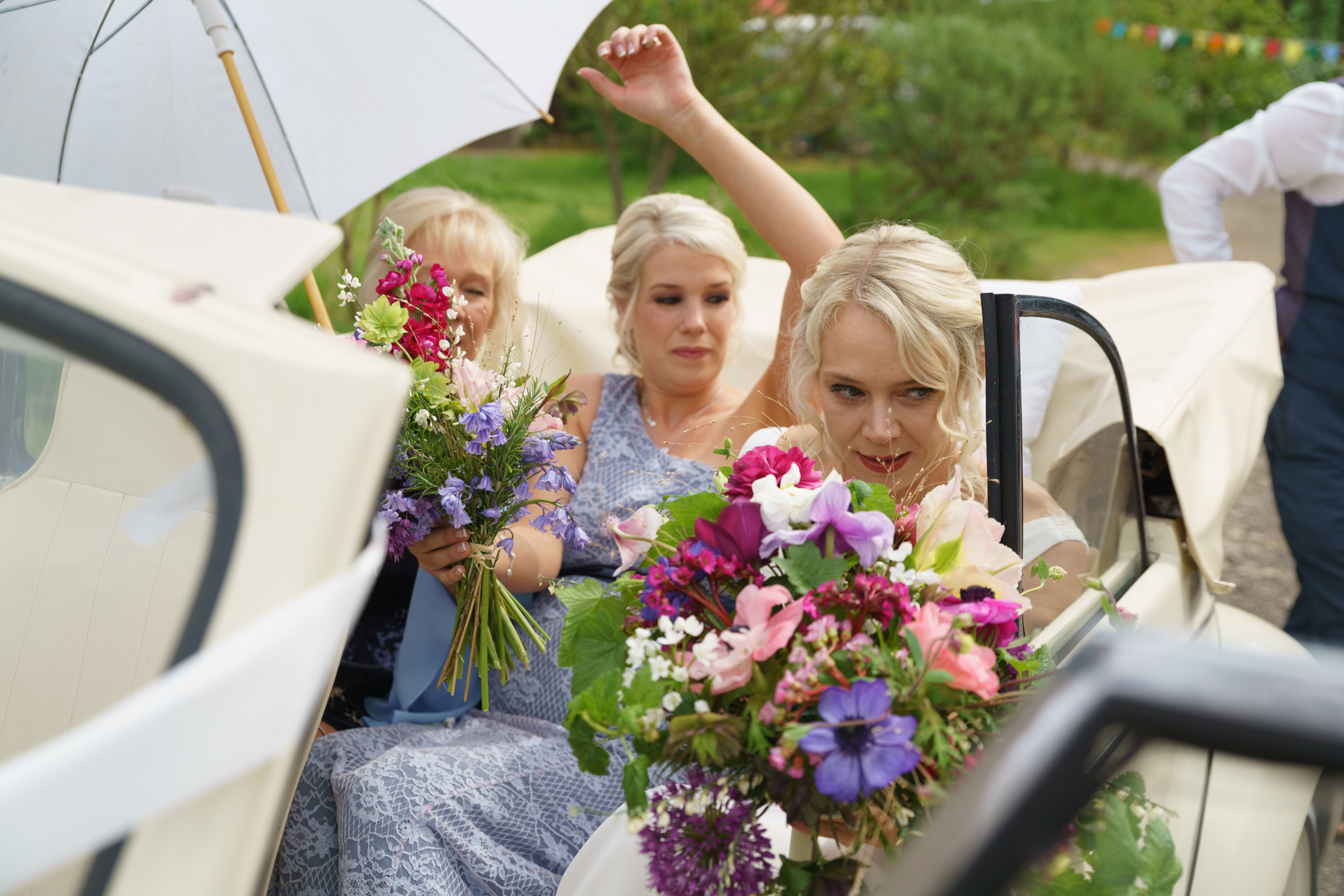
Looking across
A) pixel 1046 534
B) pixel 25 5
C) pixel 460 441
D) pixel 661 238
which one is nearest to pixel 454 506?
pixel 460 441

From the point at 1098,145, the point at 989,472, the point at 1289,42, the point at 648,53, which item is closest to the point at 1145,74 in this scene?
the point at 1098,145

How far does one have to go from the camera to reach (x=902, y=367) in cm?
208

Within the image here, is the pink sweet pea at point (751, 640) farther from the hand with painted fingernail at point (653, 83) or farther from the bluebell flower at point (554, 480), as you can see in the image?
the hand with painted fingernail at point (653, 83)

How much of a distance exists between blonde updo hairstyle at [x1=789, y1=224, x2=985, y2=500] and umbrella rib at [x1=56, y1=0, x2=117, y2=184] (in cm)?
196

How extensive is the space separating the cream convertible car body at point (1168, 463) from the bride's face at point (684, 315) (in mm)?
307

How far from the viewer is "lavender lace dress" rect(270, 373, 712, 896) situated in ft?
5.88

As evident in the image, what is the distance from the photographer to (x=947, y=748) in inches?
41.1

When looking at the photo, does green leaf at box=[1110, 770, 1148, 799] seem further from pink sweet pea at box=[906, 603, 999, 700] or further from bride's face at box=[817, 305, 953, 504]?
bride's face at box=[817, 305, 953, 504]

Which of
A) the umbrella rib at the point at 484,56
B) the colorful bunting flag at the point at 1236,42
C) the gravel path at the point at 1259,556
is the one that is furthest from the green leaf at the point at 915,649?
the colorful bunting flag at the point at 1236,42

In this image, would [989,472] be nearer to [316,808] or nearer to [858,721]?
[858,721]

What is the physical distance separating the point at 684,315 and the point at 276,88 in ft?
4.17

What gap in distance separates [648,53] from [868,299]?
977mm

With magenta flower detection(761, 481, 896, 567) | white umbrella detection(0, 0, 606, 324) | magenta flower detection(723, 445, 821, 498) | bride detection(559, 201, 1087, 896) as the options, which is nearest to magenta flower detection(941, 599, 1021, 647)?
magenta flower detection(761, 481, 896, 567)

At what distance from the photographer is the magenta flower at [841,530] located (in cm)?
118
